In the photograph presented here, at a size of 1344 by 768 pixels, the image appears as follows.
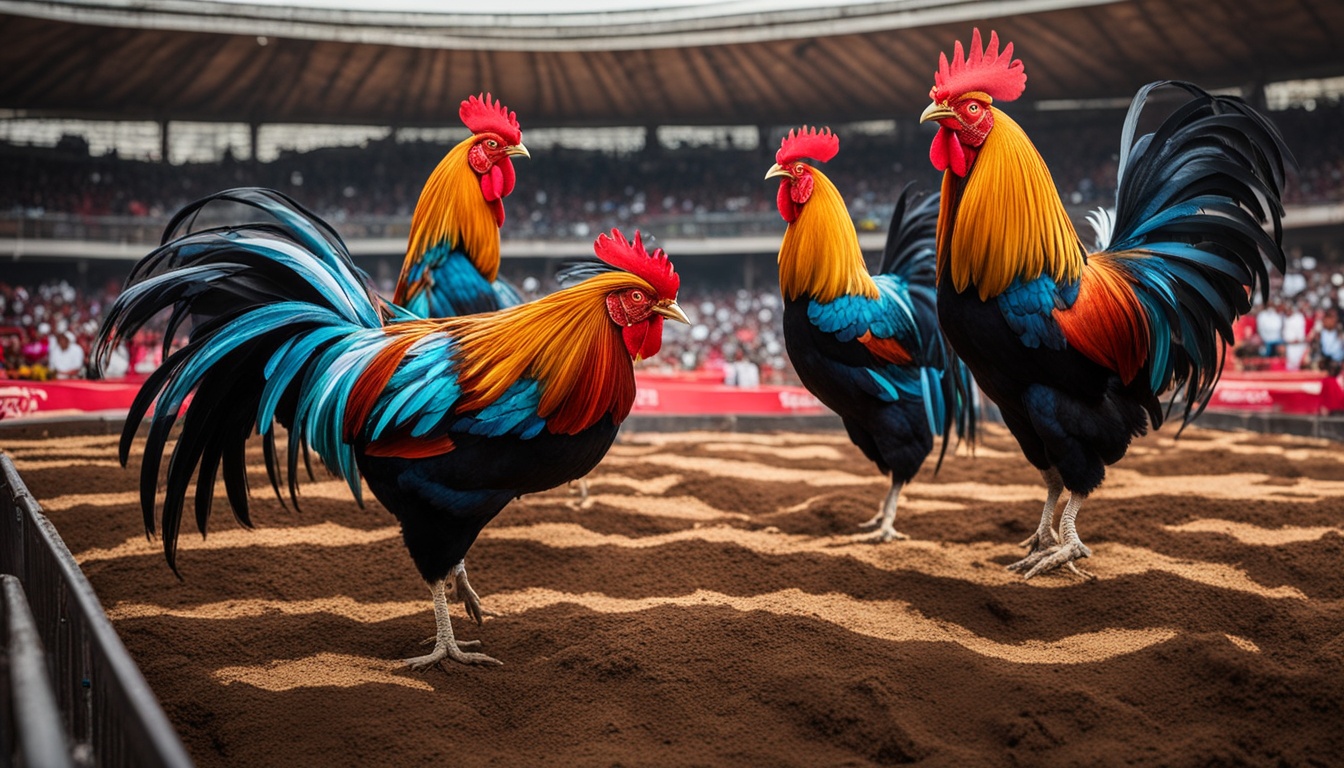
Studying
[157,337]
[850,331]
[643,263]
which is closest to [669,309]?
[643,263]

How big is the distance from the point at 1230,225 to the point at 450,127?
2841 cm

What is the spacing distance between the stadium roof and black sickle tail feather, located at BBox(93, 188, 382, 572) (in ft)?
60.7

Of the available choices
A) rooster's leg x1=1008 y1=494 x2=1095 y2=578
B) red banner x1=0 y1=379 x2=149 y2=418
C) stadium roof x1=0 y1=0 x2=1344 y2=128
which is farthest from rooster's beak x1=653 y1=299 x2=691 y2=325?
stadium roof x1=0 y1=0 x2=1344 y2=128

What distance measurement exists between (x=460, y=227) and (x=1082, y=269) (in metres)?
3.52

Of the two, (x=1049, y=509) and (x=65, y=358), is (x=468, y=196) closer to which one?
(x=1049, y=509)

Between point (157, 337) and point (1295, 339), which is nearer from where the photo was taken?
point (1295, 339)

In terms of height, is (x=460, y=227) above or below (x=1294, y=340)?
above

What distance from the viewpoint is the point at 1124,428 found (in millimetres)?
4762

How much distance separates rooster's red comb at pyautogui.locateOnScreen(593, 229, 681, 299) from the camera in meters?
3.75

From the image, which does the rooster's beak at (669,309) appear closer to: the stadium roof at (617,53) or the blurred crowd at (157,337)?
the blurred crowd at (157,337)

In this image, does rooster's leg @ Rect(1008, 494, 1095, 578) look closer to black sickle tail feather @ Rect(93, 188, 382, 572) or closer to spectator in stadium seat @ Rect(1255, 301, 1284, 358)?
black sickle tail feather @ Rect(93, 188, 382, 572)

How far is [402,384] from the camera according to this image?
364 cm

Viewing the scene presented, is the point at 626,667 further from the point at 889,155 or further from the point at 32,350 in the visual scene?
the point at 889,155

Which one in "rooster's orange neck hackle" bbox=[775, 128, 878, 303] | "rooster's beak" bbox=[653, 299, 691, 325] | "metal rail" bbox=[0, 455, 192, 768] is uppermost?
"rooster's orange neck hackle" bbox=[775, 128, 878, 303]
